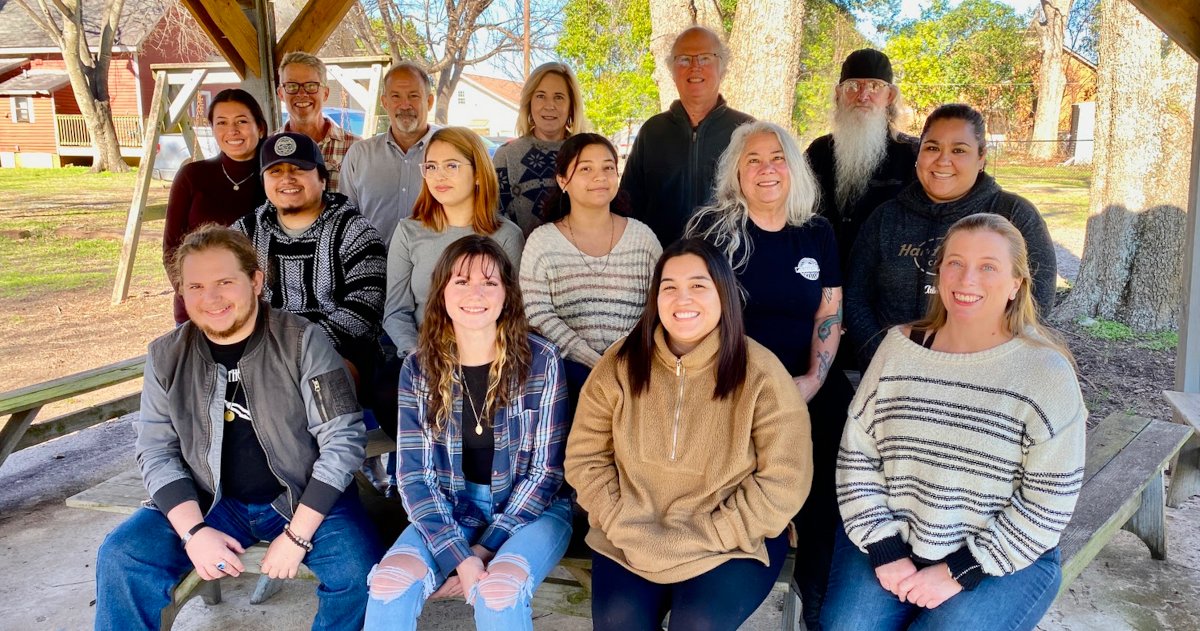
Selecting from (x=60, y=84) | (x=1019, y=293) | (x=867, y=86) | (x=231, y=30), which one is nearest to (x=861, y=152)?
(x=867, y=86)

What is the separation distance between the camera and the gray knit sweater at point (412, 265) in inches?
128

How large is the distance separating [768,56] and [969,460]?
23.6 ft

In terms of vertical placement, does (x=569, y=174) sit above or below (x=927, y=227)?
above

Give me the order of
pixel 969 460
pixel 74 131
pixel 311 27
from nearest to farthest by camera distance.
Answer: pixel 969 460
pixel 311 27
pixel 74 131

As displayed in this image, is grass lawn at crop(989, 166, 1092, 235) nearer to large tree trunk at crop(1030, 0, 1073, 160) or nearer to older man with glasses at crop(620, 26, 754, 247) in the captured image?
large tree trunk at crop(1030, 0, 1073, 160)

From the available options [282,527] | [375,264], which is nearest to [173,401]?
[282,527]

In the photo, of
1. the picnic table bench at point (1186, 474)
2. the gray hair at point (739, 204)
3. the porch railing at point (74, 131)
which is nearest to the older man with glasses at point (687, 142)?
the gray hair at point (739, 204)

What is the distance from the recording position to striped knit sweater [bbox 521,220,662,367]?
3.14 meters

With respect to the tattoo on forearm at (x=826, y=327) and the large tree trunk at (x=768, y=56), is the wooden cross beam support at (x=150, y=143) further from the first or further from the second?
the tattoo on forearm at (x=826, y=327)

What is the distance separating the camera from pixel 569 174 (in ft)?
10.4

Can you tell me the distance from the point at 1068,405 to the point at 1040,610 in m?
0.58

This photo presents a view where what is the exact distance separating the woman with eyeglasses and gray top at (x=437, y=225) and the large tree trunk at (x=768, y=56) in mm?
6004

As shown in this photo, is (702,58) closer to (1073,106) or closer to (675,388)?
(675,388)

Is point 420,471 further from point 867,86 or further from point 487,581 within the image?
point 867,86
